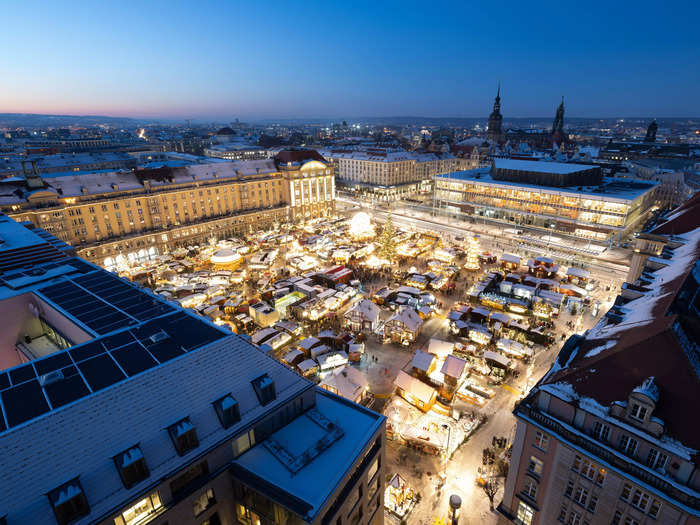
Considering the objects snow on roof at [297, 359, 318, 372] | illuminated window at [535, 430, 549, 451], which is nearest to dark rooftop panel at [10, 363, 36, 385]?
snow on roof at [297, 359, 318, 372]

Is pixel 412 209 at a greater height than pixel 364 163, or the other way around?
pixel 364 163

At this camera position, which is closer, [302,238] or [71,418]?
[71,418]

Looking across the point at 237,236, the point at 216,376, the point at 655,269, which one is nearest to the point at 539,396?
the point at 216,376

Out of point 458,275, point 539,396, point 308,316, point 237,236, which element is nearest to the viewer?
point 539,396

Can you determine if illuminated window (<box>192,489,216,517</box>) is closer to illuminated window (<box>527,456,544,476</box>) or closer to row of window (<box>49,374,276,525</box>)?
row of window (<box>49,374,276,525</box>)

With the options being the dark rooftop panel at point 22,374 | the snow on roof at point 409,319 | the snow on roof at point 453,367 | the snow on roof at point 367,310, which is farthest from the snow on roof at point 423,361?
the dark rooftop panel at point 22,374

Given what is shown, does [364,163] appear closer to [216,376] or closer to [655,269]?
[655,269]
